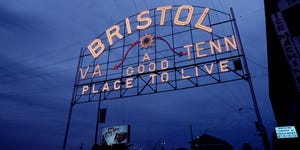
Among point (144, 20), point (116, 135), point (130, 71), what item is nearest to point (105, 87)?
point (130, 71)

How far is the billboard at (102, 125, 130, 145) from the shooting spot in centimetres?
2353

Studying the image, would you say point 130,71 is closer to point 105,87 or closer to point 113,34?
point 105,87

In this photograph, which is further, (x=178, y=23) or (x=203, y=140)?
(x=203, y=140)

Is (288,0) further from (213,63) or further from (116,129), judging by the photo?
(116,129)

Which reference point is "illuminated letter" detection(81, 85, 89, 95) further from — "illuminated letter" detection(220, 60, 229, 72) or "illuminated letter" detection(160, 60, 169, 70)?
"illuminated letter" detection(220, 60, 229, 72)

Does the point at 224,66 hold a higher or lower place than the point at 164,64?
lower

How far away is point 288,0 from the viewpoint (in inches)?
287

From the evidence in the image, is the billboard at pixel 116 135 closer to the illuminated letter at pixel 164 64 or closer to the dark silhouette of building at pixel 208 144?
the illuminated letter at pixel 164 64

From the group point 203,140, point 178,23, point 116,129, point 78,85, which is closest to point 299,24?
point 178,23

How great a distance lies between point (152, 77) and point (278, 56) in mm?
8989

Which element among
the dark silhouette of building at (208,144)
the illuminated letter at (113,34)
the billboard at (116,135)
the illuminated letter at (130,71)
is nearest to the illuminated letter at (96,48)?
the illuminated letter at (113,34)

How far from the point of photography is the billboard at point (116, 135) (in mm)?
23531

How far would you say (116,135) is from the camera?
23984 millimetres

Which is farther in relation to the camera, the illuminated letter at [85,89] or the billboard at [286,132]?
the illuminated letter at [85,89]
